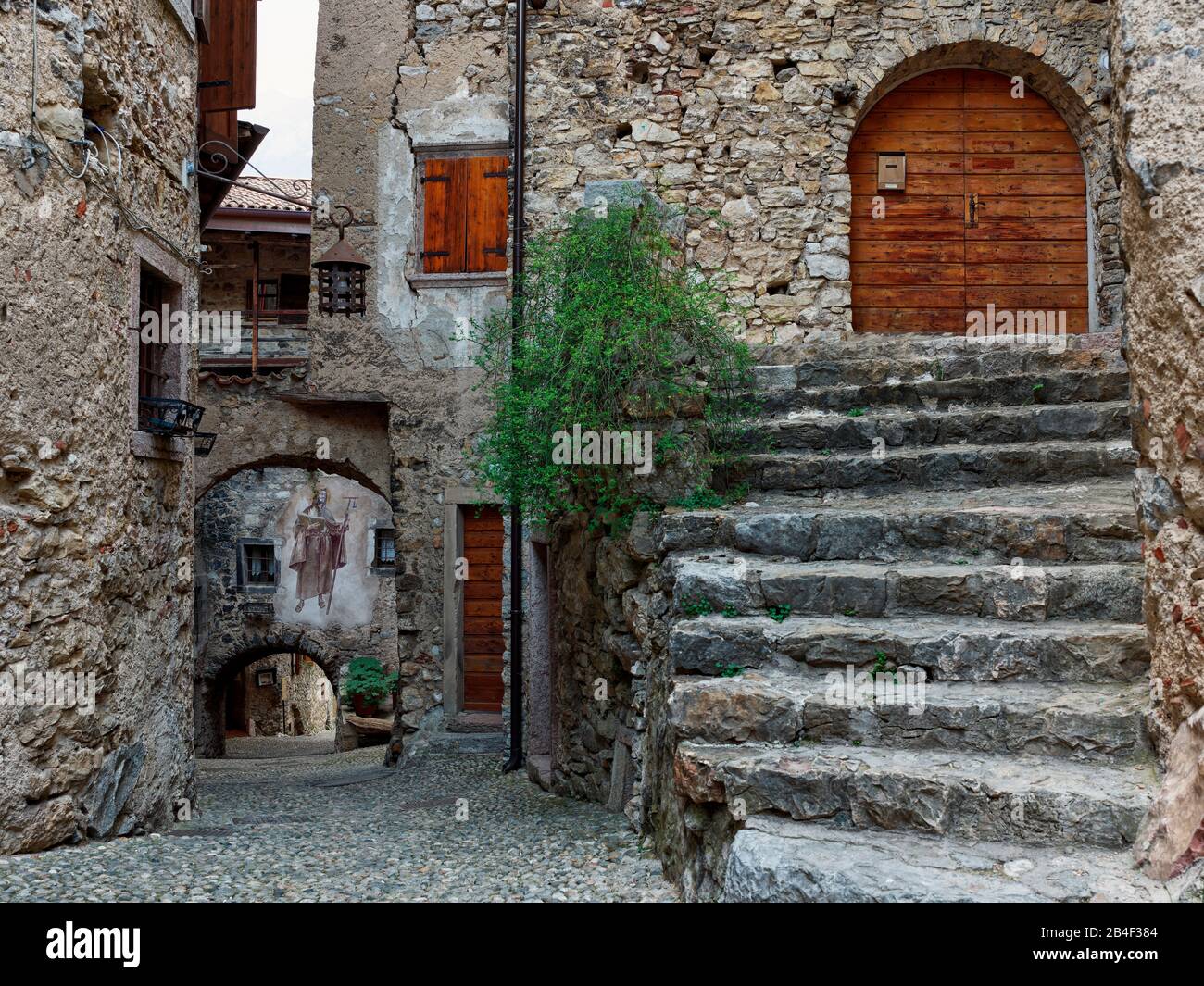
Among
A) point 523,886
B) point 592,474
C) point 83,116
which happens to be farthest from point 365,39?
point 523,886

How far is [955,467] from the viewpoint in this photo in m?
4.70

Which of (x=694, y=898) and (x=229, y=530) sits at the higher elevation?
(x=229, y=530)

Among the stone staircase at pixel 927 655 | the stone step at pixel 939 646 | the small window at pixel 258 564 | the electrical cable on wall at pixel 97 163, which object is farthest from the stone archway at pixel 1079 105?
the small window at pixel 258 564

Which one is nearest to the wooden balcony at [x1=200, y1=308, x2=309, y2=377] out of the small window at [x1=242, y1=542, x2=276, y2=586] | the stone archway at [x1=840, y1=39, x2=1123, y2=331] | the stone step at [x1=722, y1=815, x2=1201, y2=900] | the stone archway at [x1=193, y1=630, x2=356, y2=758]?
the small window at [x1=242, y1=542, x2=276, y2=586]

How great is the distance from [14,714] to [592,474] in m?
2.61

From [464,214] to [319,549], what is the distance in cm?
903

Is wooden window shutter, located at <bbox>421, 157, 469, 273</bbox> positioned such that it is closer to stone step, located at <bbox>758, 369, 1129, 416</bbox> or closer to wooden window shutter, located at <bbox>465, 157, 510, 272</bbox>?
wooden window shutter, located at <bbox>465, 157, 510, 272</bbox>

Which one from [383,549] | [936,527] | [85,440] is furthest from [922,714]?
[383,549]

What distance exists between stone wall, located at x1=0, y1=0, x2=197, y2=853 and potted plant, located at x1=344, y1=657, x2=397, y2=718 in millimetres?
10445

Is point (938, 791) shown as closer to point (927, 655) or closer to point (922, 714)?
point (922, 714)

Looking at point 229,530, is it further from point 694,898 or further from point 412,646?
point 694,898

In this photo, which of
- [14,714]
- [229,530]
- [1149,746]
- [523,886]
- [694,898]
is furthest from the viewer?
[229,530]

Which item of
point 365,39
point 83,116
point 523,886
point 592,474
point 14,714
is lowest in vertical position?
point 523,886

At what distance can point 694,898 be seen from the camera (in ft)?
10.0
